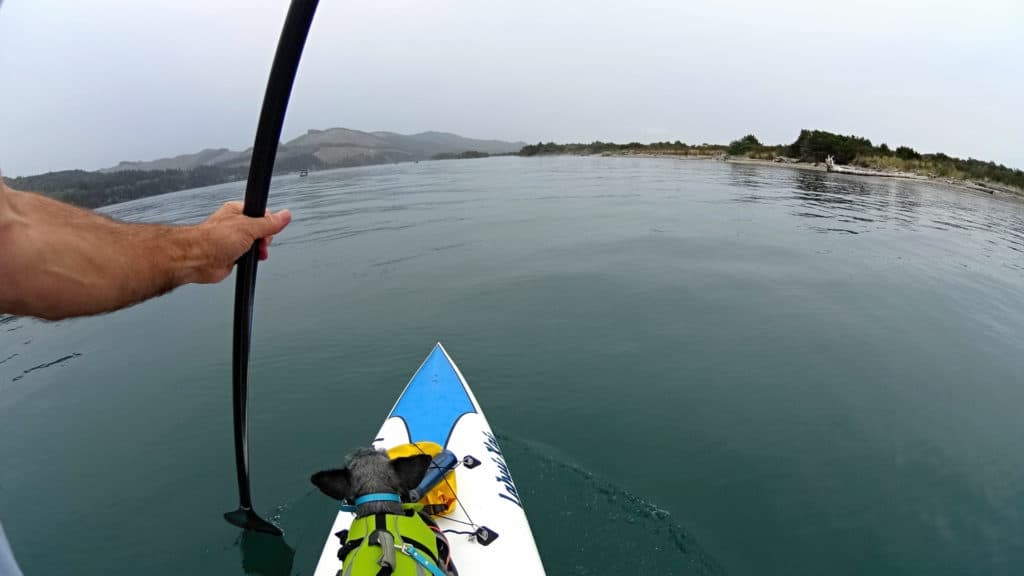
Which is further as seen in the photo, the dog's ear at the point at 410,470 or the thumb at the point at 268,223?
the dog's ear at the point at 410,470

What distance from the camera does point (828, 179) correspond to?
172 ft

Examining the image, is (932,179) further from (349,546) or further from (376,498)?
(349,546)

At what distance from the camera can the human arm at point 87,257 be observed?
4.35ft

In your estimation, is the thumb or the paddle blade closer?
the thumb

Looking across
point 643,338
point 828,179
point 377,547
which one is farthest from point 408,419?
point 828,179

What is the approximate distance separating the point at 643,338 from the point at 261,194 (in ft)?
36.8

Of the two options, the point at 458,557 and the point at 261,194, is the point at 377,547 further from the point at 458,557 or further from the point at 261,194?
the point at 261,194

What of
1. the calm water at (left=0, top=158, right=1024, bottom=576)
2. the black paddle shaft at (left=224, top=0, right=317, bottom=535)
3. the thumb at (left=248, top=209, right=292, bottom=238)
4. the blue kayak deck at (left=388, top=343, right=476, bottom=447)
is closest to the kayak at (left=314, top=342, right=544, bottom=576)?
the blue kayak deck at (left=388, top=343, right=476, bottom=447)

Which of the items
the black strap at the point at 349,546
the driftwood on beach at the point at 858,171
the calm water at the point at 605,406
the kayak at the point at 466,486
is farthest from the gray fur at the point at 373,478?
the driftwood on beach at the point at 858,171

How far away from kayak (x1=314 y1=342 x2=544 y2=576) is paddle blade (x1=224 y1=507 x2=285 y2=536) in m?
1.13

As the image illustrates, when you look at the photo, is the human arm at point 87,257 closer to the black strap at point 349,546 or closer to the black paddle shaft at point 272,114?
the black paddle shaft at point 272,114

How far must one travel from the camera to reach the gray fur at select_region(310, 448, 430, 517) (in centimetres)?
379

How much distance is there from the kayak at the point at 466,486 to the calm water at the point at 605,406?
79 centimetres

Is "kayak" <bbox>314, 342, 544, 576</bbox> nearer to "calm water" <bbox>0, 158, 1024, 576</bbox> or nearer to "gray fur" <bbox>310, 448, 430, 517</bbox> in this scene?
"calm water" <bbox>0, 158, 1024, 576</bbox>
